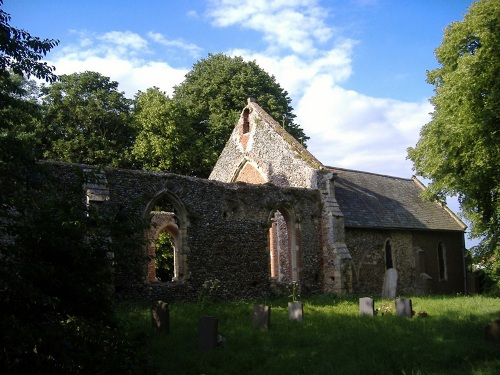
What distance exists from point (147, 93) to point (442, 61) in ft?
56.6

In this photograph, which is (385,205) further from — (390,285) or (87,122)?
(87,122)

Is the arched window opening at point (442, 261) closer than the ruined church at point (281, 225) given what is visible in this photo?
No

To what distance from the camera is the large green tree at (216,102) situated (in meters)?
30.6

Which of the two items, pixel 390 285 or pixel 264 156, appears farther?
pixel 264 156

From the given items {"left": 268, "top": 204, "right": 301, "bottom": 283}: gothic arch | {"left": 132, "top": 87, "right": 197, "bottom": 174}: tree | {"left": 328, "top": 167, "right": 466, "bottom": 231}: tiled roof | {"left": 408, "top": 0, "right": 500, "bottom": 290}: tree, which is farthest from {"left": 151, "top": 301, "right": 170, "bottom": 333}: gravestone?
{"left": 132, "top": 87, "right": 197, "bottom": 174}: tree

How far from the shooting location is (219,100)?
33500mm

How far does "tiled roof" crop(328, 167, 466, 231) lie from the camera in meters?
23.4

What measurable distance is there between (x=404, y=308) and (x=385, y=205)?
514 inches

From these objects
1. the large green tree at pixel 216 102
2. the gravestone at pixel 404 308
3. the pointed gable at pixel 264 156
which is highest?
the large green tree at pixel 216 102

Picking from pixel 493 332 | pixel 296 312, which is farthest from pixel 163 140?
pixel 493 332

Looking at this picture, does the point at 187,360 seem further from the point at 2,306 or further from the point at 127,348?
the point at 2,306

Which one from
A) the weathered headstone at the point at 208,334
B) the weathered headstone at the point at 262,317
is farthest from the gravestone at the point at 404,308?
the weathered headstone at the point at 208,334

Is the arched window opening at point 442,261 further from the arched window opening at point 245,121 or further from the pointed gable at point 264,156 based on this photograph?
the arched window opening at point 245,121

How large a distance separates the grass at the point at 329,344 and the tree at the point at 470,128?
284 inches
